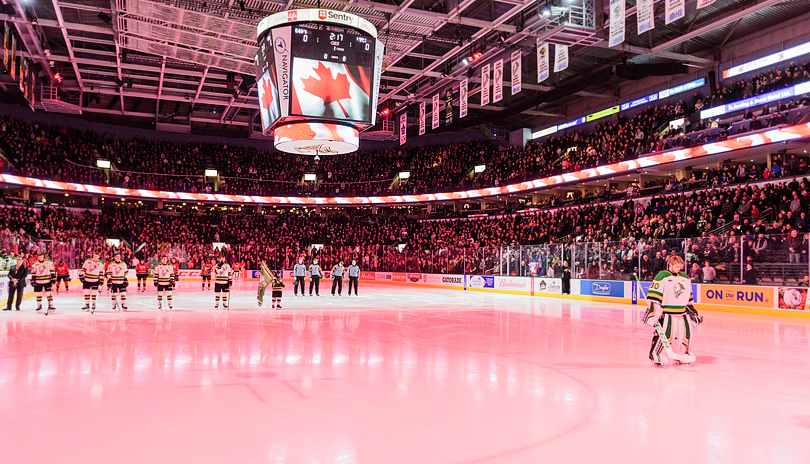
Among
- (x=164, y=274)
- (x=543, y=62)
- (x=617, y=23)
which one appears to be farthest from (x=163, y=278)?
(x=617, y=23)

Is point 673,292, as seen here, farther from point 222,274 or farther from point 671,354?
point 222,274

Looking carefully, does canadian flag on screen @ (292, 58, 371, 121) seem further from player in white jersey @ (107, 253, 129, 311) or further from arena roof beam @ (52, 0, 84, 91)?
arena roof beam @ (52, 0, 84, 91)

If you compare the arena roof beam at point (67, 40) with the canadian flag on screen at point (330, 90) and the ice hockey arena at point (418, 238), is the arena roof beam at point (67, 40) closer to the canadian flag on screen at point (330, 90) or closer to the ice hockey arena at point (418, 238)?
the ice hockey arena at point (418, 238)

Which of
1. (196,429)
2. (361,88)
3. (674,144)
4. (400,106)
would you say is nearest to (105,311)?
→ (361,88)

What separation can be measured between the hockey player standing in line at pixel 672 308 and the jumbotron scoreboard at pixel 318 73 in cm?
1054

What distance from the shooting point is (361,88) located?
17.5 meters

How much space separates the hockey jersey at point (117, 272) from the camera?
17.2 m

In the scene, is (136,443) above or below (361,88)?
below

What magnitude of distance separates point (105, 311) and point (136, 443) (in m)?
14.1

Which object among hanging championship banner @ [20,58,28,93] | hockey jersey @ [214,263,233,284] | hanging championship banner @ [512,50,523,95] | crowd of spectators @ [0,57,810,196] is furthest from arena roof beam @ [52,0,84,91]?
hanging championship banner @ [512,50,523,95]

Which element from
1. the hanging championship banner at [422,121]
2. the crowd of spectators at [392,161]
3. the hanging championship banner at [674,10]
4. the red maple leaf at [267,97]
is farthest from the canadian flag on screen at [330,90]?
the crowd of spectators at [392,161]

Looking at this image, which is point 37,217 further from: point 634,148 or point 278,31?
point 634,148

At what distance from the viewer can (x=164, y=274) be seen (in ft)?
60.0

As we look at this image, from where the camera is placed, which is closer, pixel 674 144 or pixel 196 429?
pixel 196 429
